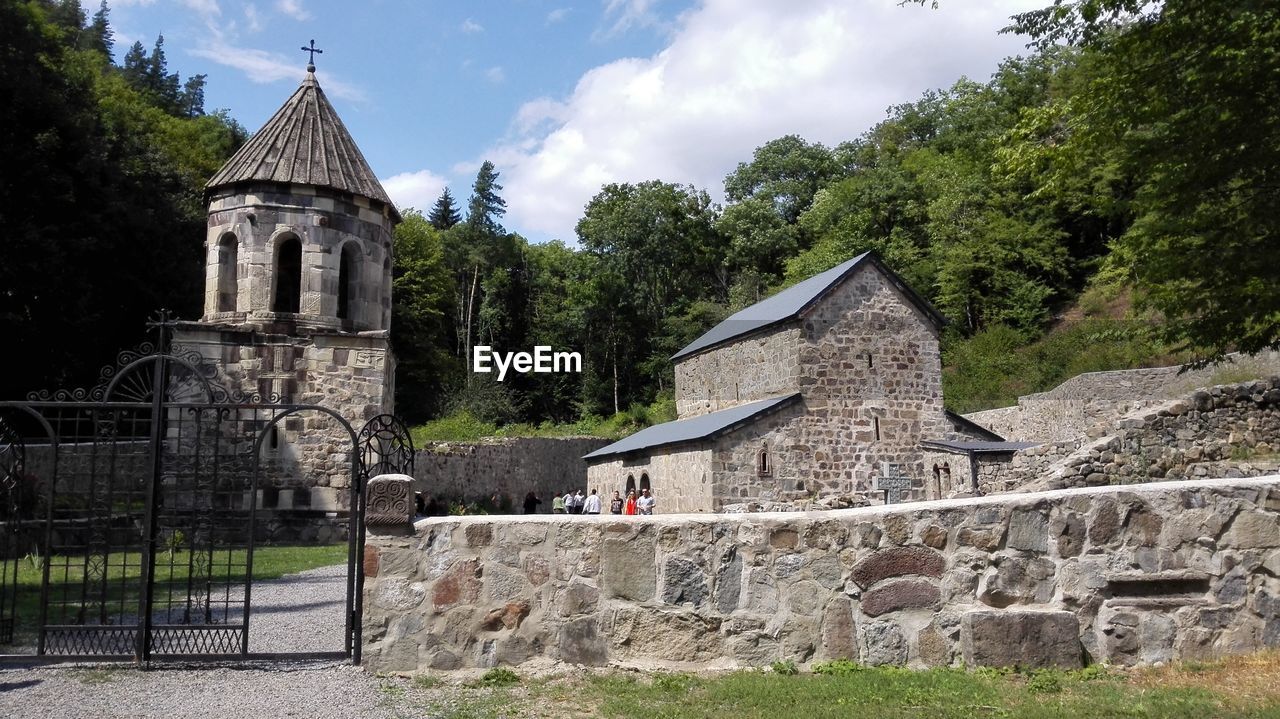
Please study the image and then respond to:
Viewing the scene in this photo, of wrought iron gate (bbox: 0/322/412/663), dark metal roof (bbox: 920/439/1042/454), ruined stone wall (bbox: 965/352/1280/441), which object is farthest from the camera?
ruined stone wall (bbox: 965/352/1280/441)

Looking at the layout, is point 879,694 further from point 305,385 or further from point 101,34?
point 101,34

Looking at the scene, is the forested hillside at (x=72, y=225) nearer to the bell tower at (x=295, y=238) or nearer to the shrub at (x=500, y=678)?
the bell tower at (x=295, y=238)

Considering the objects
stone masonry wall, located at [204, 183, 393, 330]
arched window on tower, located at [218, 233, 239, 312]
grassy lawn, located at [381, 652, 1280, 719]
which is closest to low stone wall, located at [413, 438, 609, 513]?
arched window on tower, located at [218, 233, 239, 312]

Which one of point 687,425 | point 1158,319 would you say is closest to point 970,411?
point 1158,319

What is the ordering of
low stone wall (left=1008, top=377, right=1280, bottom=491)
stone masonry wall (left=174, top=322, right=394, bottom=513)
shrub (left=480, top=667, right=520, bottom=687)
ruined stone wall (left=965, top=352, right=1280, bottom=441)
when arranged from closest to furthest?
1. shrub (left=480, top=667, right=520, bottom=687)
2. low stone wall (left=1008, top=377, right=1280, bottom=491)
3. stone masonry wall (left=174, top=322, right=394, bottom=513)
4. ruined stone wall (left=965, top=352, right=1280, bottom=441)

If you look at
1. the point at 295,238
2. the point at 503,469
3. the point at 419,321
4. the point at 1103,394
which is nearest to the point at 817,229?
the point at 419,321

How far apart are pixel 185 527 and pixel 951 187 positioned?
105 feet

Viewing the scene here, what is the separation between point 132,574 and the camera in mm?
11297

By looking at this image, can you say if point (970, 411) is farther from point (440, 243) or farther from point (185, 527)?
point (440, 243)

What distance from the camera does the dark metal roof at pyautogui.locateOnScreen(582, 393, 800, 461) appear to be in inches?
771

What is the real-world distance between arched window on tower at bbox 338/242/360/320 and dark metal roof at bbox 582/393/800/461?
25.9ft

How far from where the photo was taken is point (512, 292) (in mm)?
51781

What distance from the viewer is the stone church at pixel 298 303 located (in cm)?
1603

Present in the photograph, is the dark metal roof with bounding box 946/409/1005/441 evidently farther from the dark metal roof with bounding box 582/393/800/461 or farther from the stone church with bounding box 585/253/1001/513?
the dark metal roof with bounding box 582/393/800/461
